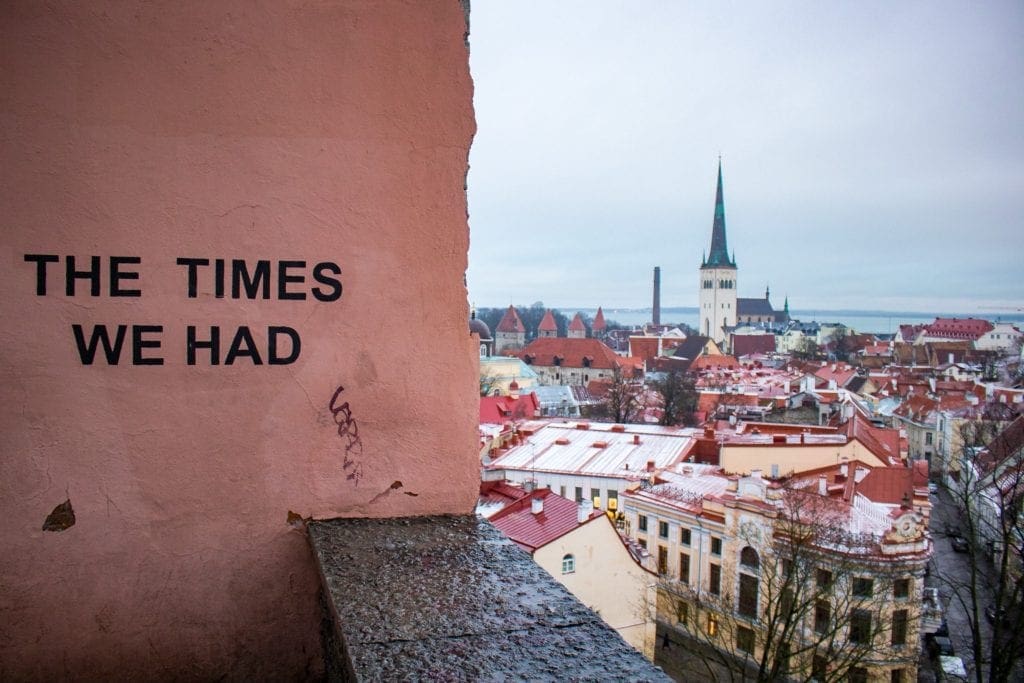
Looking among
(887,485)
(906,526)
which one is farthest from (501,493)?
(887,485)

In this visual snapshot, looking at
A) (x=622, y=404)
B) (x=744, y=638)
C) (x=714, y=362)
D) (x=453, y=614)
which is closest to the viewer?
(x=453, y=614)

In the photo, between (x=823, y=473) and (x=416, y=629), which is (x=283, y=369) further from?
(x=823, y=473)

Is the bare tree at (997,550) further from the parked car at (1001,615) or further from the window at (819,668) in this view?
the window at (819,668)

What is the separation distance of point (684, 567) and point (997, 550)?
7449 mm

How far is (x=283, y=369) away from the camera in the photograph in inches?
84.5

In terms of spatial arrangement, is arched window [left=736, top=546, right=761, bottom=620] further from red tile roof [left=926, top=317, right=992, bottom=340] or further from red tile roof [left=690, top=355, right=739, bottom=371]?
red tile roof [left=926, top=317, right=992, bottom=340]

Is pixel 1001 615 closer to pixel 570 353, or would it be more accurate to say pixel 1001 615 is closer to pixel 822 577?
pixel 822 577

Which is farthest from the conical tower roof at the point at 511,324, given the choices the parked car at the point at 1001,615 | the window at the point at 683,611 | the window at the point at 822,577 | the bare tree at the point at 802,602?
the window at the point at 822,577

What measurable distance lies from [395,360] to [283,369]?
30 cm

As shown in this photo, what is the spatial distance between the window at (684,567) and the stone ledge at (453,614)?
64.2 ft

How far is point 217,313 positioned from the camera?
211cm

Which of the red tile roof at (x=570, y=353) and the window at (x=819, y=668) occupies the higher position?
the red tile roof at (x=570, y=353)

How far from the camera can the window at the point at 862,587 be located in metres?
15.2

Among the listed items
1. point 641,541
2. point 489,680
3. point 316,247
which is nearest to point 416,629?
point 489,680
